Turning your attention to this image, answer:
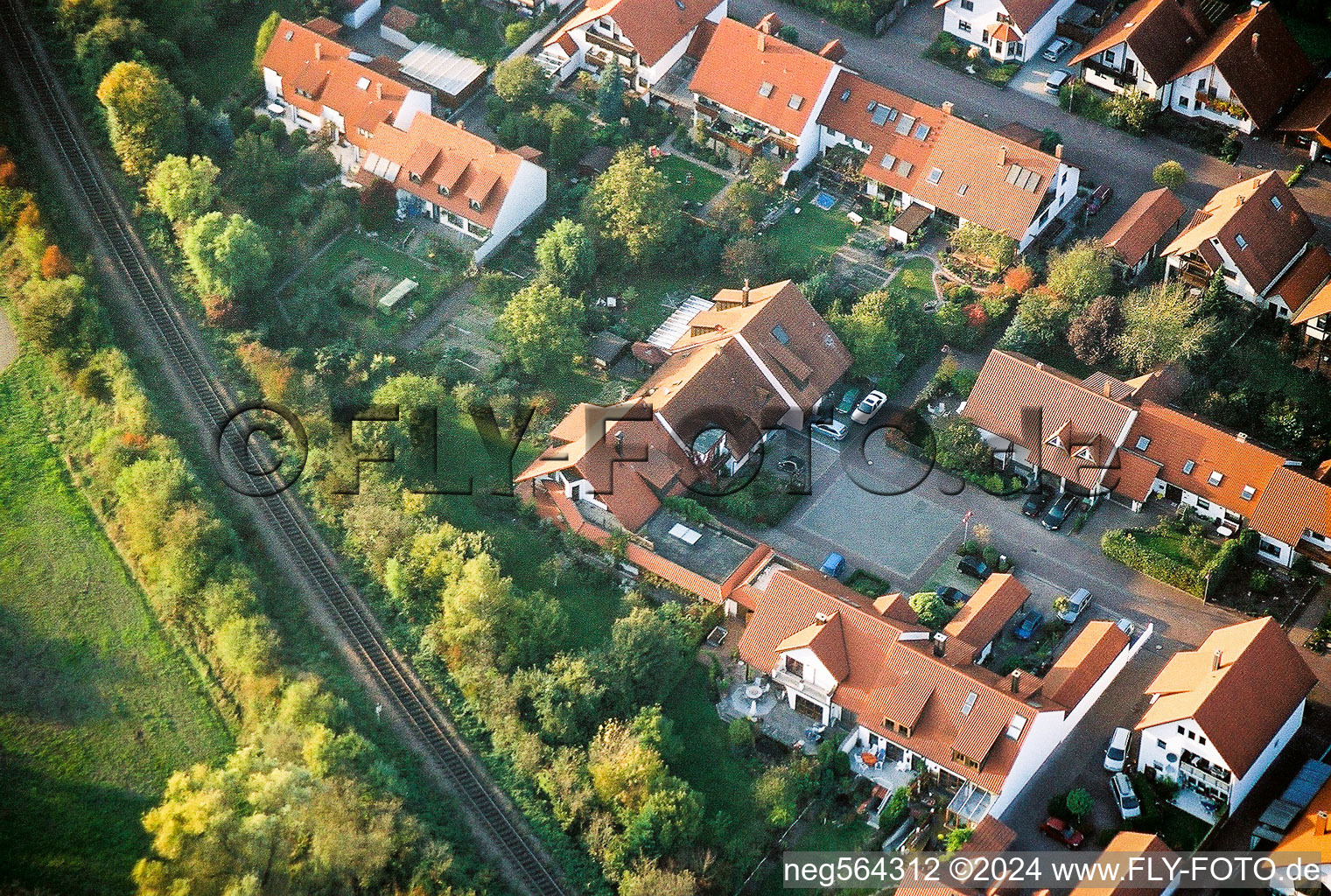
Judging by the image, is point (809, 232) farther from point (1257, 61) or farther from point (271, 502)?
point (271, 502)

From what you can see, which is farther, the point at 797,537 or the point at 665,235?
the point at 665,235

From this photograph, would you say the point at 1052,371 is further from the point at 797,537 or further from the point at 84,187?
the point at 84,187

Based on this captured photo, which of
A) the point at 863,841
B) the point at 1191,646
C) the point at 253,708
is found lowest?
the point at 253,708

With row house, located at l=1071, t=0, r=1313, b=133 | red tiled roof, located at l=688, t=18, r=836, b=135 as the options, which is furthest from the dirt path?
row house, located at l=1071, t=0, r=1313, b=133

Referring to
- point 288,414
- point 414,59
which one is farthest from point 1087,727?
point 414,59

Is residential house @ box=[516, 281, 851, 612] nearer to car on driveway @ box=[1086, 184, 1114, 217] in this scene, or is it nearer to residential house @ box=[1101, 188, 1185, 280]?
residential house @ box=[1101, 188, 1185, 280]

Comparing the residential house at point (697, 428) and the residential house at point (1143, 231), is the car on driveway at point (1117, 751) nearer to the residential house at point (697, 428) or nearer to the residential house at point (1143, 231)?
the residential house at point (697, 428)
